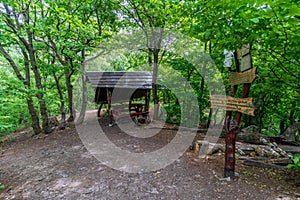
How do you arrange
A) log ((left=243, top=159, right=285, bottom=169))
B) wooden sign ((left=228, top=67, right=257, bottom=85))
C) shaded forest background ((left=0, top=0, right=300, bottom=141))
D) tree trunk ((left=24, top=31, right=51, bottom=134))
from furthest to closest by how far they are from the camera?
tree trunk ((left=24, top=31, right=51, bottom=134)) < shaded forest background ((left=0, top=0, right=300, bottom=141)) < log ((left=243, top=159, right=285, bottom=169)) < wooden sign ((left=228, top=67, right=257, bottom=85))

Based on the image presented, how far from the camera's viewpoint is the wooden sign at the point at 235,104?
2.64m

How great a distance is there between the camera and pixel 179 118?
7430mm

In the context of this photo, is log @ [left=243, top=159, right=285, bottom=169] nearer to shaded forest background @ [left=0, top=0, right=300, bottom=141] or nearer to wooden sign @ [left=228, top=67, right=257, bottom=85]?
shaded forest background @ [left=0, top=0, right=300, bottom=141]

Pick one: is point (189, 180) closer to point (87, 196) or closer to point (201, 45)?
point (87, 196)

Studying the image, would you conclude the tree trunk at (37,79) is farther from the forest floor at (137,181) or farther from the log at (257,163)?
the log at (257,163)

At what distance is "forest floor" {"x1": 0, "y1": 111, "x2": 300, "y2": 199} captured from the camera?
265 centimetres

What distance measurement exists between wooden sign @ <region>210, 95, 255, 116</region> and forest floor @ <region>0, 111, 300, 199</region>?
53.2 inches

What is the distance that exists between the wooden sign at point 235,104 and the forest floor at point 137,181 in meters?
1.35

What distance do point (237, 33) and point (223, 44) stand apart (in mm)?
313

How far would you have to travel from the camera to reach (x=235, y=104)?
2943 millimetres

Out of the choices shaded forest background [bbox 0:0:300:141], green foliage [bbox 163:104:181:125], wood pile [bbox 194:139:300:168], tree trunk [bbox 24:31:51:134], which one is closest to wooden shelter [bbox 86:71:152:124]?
shaded forest background [bbox 0:0:300:141]

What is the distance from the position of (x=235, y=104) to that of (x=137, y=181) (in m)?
2.39

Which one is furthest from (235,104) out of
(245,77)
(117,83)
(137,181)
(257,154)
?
(117,83)

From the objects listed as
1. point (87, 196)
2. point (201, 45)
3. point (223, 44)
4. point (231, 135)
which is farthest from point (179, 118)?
point (87, 196)
